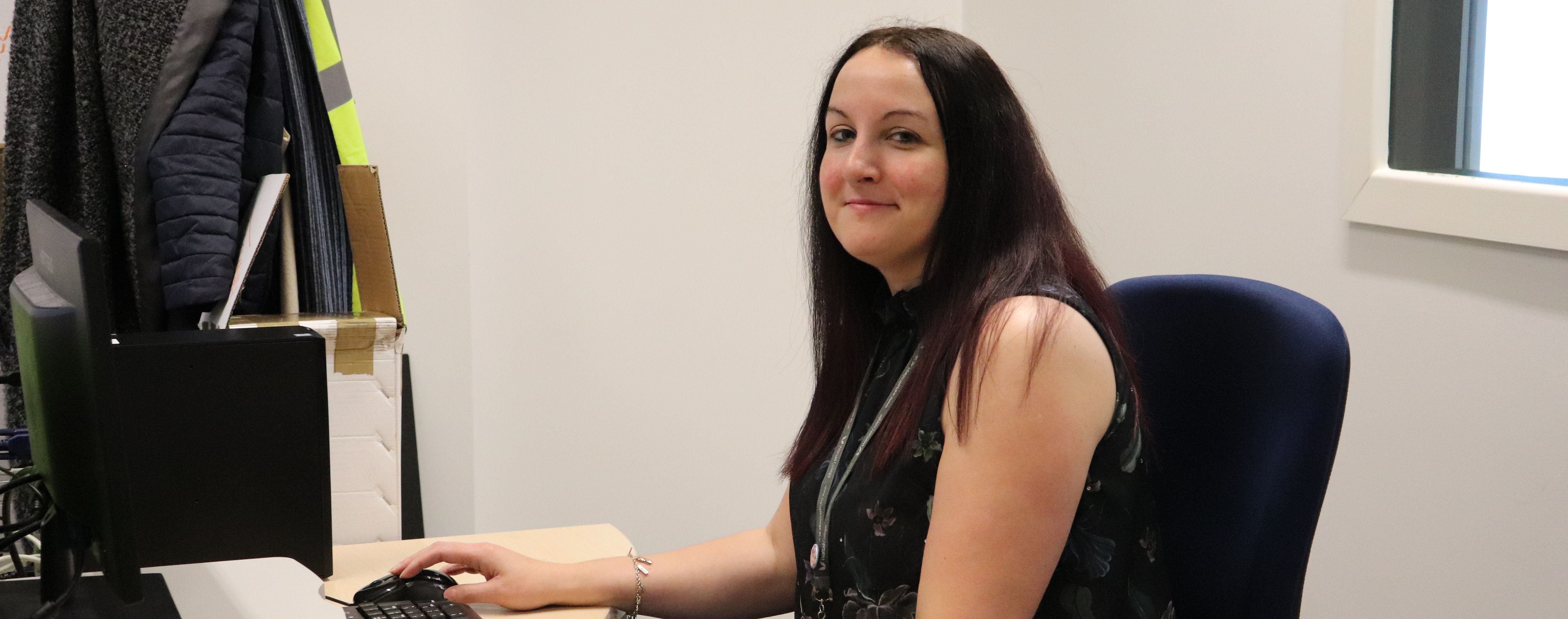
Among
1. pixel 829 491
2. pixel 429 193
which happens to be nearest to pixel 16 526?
pixel 829 491

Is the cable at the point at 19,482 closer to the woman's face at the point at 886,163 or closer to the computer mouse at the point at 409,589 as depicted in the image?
the computer mouse at the point at 409,589

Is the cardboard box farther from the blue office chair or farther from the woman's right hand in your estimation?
the blue office chair

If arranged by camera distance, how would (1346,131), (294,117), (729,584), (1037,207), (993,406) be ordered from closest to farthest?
(993,406) < (1037,207) < (729,584) < (1346,131) < (294,117)

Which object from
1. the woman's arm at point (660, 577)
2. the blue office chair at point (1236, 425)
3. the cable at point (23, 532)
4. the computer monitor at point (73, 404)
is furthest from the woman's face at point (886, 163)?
the cable at point (23, 532)

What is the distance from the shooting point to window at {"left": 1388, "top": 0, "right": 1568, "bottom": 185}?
4.60ft

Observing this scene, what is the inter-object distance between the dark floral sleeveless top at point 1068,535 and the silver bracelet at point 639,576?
0.67 ft

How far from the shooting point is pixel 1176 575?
1.07 metres

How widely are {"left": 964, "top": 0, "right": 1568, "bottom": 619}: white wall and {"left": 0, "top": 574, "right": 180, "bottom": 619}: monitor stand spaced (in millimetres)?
1480

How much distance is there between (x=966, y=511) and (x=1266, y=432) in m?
0.26

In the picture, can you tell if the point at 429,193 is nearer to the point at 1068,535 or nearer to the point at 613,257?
the point at 613,257

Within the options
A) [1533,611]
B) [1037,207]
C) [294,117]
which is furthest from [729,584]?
[294,117]

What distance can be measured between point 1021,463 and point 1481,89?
1.01 m

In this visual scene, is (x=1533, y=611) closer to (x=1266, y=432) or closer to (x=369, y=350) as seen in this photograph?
(x=1266, y=432)

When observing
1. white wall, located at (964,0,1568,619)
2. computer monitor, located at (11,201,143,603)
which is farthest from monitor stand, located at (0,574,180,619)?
white wall, located at (964,0,1568,619)
